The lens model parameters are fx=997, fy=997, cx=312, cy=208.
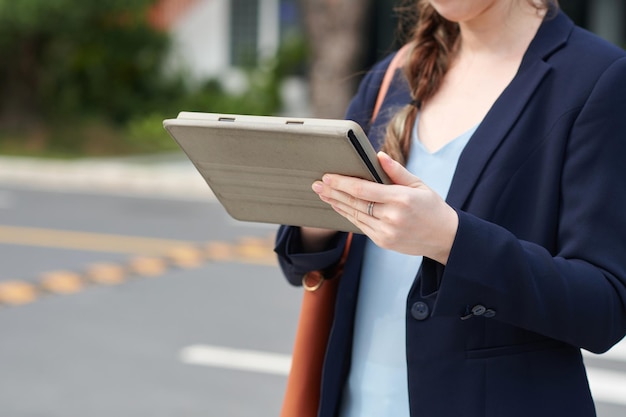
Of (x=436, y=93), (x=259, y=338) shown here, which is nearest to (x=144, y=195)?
(x=259, y=338)

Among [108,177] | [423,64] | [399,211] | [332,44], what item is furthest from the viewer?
[332,44]

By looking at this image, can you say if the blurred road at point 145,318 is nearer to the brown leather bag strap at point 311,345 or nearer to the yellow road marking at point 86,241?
the yellow road marking at point 86,241

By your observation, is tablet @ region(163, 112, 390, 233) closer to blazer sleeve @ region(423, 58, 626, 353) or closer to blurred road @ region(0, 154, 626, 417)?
blazer sleeve @ region(423, 58, 626, 353)

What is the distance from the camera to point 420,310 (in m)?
1.55

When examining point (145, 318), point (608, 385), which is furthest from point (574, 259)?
point (145, 318)

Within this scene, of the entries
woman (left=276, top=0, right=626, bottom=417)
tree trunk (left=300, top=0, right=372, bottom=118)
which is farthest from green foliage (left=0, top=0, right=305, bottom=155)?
woman (left=276, top=0, right=626, bottom=417)

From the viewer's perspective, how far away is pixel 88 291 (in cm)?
706

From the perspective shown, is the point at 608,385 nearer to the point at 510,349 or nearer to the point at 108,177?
the point at 510,349

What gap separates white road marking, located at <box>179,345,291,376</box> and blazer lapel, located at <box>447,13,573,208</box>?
3.92 m

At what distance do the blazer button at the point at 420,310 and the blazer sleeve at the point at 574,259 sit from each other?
8 centimetres

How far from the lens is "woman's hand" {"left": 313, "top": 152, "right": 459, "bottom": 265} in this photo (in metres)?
1.33

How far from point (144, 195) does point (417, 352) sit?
11222mm

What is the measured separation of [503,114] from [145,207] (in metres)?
10.1

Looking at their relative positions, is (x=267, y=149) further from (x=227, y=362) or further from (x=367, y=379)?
(x=227, y=362)
